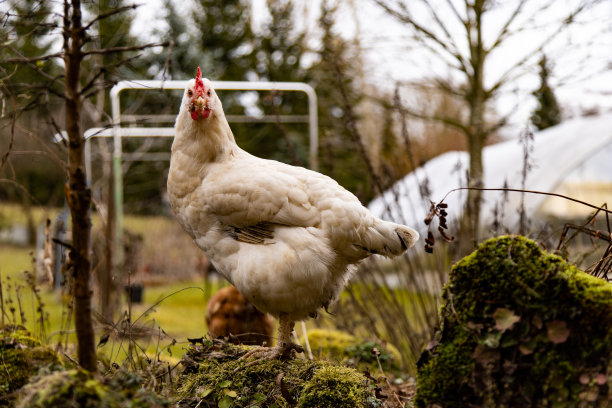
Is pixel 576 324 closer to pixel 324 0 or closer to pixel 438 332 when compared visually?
pixel 438 332

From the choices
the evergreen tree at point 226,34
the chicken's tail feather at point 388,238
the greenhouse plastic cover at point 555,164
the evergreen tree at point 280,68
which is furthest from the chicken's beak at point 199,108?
the evergreen tree at point 226,34

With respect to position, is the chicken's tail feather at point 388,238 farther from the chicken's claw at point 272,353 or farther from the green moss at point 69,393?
the green moss at point 69,393

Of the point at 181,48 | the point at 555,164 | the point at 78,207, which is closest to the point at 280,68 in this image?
the point at 181,48

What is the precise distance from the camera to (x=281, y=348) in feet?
9.57

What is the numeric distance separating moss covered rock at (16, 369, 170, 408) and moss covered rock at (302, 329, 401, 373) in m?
2.31

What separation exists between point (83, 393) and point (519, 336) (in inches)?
51.6

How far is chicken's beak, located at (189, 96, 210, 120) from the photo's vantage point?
9.85 feet

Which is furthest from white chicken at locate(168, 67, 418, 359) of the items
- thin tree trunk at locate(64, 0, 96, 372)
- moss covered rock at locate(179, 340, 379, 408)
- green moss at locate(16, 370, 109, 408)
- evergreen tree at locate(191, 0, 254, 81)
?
evergreen tree at locate(191, 0, 254, 81)

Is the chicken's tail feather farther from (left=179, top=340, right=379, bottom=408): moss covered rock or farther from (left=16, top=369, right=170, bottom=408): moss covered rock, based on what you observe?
(left=16, top=369, right=170, bottom=408): moss covered rock

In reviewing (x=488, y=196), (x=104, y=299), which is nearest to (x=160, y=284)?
(x=104, y=299)

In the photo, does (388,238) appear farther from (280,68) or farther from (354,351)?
(280,68)

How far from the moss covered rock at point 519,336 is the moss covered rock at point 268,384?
0.67 meters

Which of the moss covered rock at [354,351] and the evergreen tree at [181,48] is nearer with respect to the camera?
the moss covered rock at [354,351]

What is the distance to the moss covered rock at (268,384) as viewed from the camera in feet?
8.05
